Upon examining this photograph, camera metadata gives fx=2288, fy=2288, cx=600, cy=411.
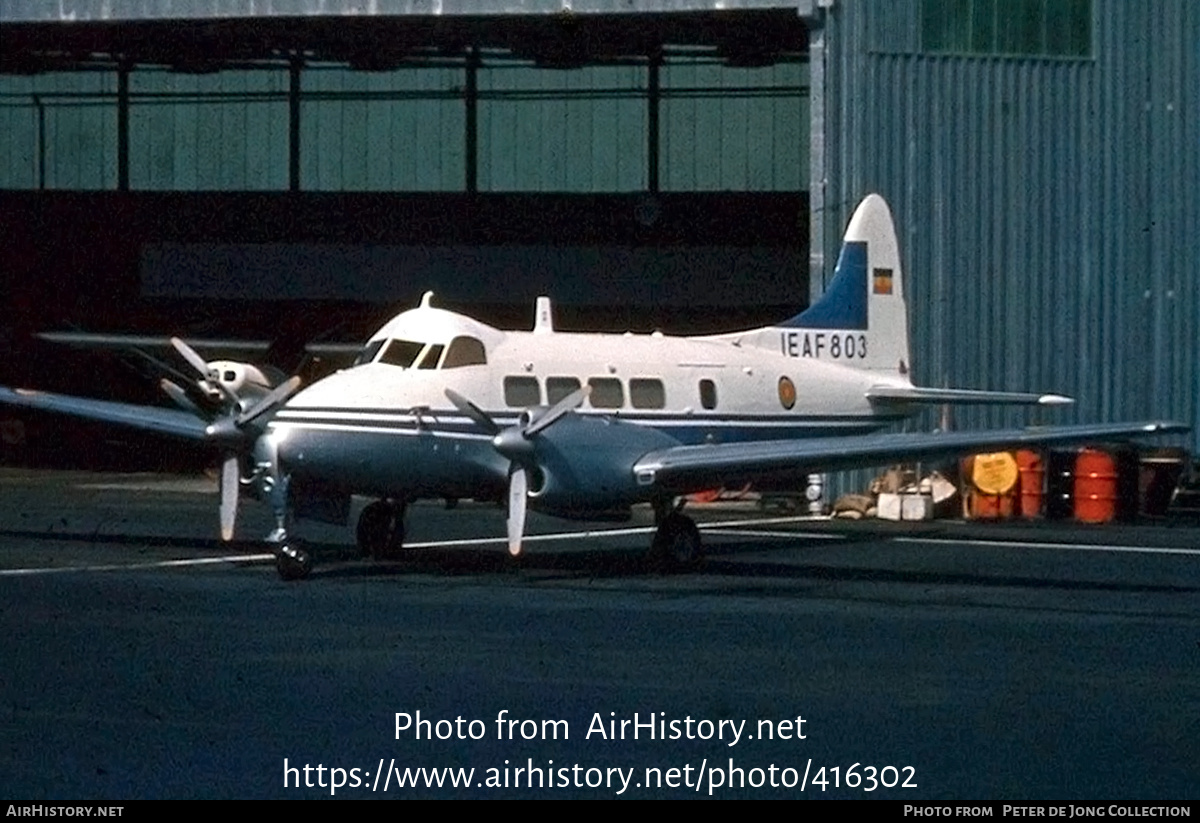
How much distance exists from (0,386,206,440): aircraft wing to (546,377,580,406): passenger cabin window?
3564 mm

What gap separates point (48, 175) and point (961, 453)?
102 ft

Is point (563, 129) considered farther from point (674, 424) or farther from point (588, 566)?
point (588, 566)

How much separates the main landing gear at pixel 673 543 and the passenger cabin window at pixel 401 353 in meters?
2.80

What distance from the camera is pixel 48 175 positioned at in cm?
4844

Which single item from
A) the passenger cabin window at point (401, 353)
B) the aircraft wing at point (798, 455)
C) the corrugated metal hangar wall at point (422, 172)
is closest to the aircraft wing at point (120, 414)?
the passenger cabin window at point (401, 353)

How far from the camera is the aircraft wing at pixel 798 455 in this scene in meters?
21.5

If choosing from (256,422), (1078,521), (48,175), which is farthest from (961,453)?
(48,175)

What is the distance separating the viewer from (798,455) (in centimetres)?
2173

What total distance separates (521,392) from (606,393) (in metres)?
1.12

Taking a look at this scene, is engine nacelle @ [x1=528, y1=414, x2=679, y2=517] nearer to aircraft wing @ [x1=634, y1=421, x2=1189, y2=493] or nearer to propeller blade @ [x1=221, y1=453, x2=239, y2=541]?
aircraft wing @ [x1=634, y1=421, x2=1189, y2=493]

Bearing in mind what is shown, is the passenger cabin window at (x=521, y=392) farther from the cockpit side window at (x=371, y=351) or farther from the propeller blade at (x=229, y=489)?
the propeller blade at (x=229, y=489)

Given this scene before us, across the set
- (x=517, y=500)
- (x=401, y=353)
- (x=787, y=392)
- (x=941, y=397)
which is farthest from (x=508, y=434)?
(x=941, y=397)
